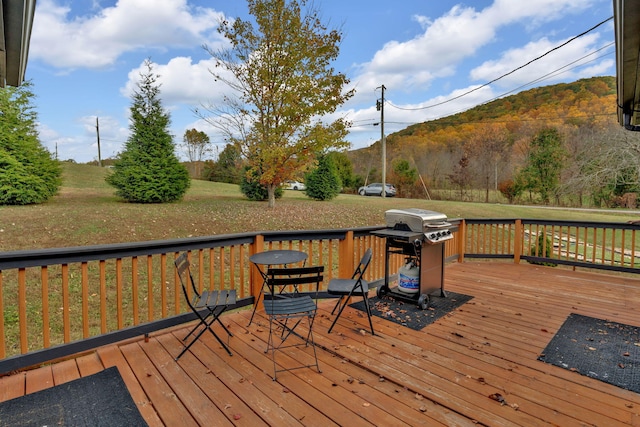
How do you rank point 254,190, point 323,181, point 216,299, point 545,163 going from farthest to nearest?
point 545,163 → point 323,181 → point 254,190 → point 216,299

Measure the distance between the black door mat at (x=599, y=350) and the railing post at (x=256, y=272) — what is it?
272cm

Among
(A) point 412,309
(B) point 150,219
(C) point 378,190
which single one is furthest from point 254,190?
(C) point 378,190

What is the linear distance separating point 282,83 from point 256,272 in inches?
288

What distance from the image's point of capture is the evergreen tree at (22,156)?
8578 millimetres

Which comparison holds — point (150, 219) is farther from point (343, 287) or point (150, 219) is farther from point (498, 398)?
point (498, 398)

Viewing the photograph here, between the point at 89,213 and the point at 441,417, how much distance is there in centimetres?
949

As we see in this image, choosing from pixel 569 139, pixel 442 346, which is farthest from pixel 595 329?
pixel 569 139

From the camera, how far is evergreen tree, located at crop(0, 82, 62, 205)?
858 centimetres

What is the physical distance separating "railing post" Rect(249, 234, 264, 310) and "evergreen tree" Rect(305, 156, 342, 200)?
11025mm

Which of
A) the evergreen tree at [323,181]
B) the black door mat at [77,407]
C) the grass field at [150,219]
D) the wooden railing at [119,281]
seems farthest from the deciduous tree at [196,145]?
the black door mat at [77,407]

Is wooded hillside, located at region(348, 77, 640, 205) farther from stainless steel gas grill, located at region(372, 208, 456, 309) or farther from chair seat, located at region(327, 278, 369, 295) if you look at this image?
chair seat, located at region(327, 278, 369, 295)

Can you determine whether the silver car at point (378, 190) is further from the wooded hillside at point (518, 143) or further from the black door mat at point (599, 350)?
the black door mat at point (599, 350)

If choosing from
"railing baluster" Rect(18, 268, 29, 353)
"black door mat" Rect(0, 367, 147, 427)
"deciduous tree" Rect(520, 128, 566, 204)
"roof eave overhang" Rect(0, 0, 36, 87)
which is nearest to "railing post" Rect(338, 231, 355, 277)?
"black door mat" Rect(0, 367, 147, 427)

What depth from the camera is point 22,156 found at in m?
8.75
